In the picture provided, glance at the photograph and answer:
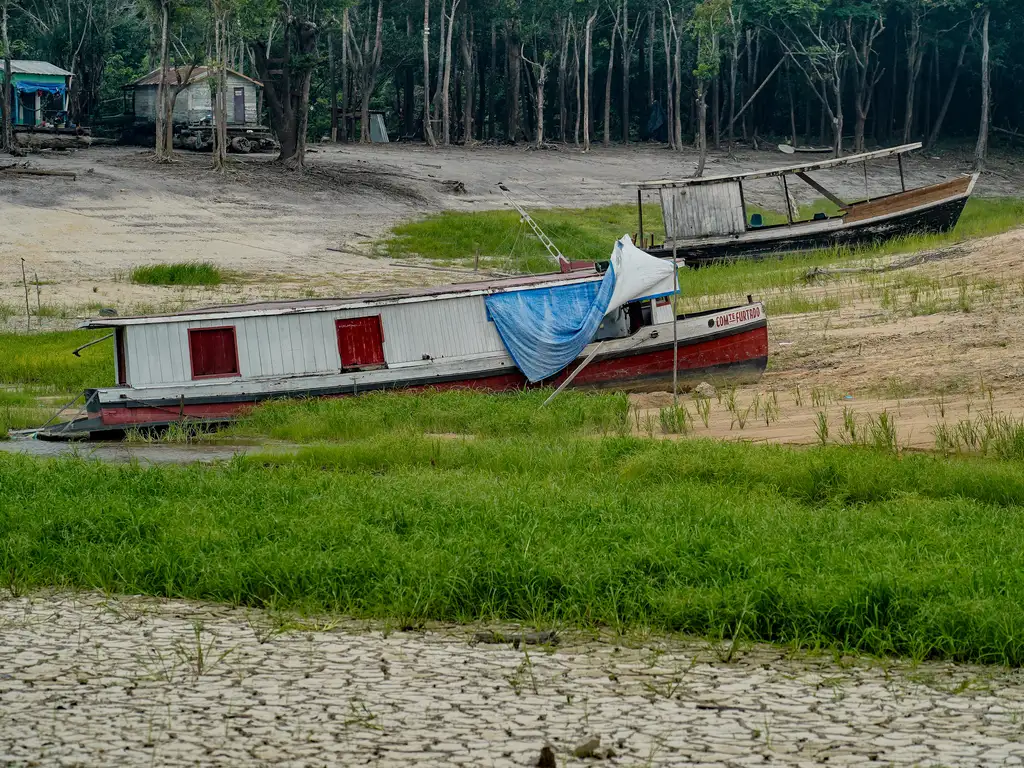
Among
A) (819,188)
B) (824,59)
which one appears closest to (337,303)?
(819,188)

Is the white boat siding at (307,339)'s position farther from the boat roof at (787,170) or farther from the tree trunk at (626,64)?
the tree trunk at (626,64)

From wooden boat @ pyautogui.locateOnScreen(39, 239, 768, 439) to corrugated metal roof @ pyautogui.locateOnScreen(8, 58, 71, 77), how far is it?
36.8 m

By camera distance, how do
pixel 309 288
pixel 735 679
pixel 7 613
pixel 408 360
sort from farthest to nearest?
pixel 309 288 < pixel 408 360 < pixel 7 613 < pixel 735 679

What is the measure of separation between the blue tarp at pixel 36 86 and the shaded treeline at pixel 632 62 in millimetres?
755

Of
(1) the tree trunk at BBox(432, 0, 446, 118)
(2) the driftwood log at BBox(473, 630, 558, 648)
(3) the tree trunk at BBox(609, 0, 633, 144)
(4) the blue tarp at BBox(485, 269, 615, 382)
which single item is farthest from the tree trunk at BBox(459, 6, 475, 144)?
(2) the driftwood log at BBox(473, 630, 558, 648)

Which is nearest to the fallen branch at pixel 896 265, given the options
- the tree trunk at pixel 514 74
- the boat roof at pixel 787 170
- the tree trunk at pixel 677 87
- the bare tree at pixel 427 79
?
the boat roof at pixel 787 170

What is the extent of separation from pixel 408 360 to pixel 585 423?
4035 millimetres

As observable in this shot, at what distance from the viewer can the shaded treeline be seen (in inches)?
2157

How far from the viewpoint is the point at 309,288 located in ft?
102

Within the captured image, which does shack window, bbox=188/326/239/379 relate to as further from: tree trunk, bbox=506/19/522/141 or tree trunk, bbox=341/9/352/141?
tree trunk, bbox=506/19/522/141

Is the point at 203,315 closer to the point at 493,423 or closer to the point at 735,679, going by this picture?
the point at 493,423

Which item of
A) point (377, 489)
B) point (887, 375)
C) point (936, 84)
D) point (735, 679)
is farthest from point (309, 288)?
point (936, 84)

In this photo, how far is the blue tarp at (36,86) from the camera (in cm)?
5494

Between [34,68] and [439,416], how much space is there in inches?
1679
